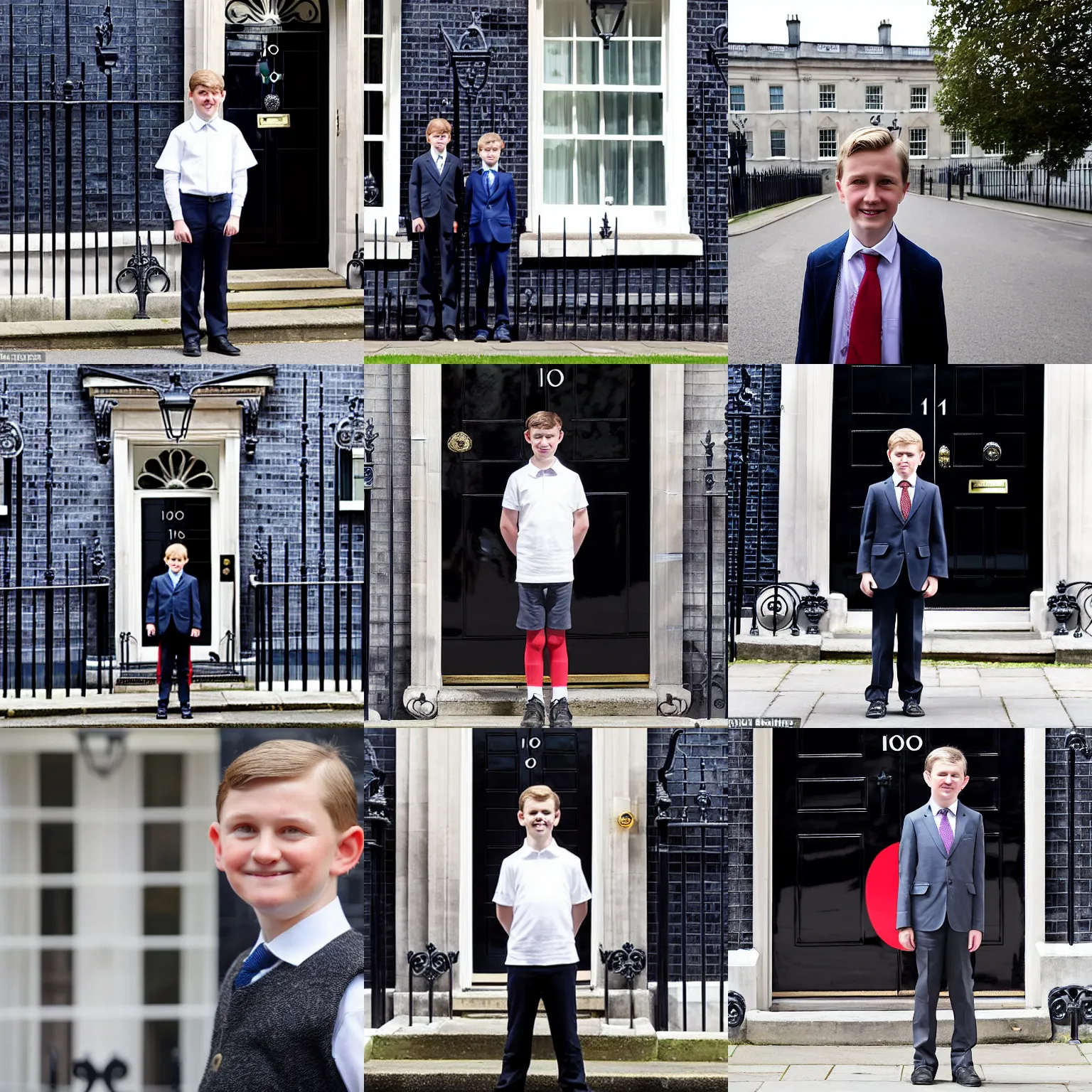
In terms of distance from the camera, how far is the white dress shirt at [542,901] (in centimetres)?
584

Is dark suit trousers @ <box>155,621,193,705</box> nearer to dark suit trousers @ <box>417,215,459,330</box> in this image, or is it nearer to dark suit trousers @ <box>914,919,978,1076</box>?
dark suit trousers @ <box>417,215,459,330</box>

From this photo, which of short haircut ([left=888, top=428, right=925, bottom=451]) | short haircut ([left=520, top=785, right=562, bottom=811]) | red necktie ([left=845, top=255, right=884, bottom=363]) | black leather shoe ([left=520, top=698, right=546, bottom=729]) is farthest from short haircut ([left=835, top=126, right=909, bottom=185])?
short haircut ([left=520, top=785, right=562, bottom=811])

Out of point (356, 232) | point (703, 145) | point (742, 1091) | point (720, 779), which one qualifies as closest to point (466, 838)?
point (720, 779)

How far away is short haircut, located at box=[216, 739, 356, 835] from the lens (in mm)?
4688

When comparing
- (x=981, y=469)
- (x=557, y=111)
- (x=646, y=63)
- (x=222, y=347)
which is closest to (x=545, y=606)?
(x=222, y=347)

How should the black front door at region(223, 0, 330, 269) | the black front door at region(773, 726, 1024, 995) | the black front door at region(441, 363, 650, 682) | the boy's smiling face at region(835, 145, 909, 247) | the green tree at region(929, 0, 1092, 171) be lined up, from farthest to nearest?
the black front door at region(223, 0, 330, 269) → the black front door at region(773, 726, 1024, 995) → the black front door at region(441, 363, 650, 682) → the green tree at region(929, 0, 1092, 171) → the boy's smiling face at region(835, 145, 909, 247)

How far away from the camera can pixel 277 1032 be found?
466 centimetres

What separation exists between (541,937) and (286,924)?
1415mm

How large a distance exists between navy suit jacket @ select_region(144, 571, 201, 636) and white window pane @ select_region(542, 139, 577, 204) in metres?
2.71

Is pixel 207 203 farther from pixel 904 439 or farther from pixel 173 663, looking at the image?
pixel 904 439

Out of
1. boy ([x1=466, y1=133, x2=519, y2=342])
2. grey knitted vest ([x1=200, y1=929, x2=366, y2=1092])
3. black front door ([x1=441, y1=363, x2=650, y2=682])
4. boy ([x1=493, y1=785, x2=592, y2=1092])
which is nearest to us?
grey knitted vest ([x1=200, y1=929, x2=366, y2=1092])

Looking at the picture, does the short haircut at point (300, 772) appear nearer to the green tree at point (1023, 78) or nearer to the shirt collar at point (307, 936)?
the shirt collar at point (307, 936)

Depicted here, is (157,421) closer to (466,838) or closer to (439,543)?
(439,543)

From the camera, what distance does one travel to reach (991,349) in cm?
646
